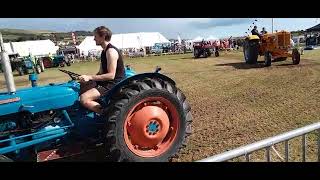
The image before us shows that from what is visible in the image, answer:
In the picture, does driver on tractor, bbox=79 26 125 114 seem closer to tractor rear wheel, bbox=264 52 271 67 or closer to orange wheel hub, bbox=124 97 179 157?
orange wheel hub, bbox=124 97 179 157

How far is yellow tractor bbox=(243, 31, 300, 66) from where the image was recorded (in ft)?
46.0

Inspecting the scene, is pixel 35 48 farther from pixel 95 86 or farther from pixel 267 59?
pixel 95 86

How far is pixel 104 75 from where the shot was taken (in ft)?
14.5

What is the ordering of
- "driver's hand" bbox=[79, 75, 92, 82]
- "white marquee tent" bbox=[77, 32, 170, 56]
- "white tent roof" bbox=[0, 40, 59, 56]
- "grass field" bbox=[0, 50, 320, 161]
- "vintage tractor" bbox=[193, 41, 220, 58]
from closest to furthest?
1. "driver's hand" bbox=[79, 75, 92, 82]
2. "grass field" bbox=[0, 50, 320, 161]
3. "vintage tractor" bbox=[193, 41, 220, 58]
4. "white tent roof" bbox=[0, 40, 59, 56]
5. "white marquee tent" bbox=[77, 32, 170, 56]

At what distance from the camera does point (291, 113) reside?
6.59 m

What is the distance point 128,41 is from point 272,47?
31949 mm

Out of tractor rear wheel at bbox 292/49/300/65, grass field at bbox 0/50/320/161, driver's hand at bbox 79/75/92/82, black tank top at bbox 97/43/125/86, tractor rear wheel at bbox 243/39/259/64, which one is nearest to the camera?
driver's hand at bbox 79/75/92/82

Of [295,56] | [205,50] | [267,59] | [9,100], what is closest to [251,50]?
[267,59]

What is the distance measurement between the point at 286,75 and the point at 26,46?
36.2 m

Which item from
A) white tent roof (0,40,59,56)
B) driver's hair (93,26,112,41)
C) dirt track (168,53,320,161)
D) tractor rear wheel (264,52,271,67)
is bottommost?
dirt track (168,53,320,161)

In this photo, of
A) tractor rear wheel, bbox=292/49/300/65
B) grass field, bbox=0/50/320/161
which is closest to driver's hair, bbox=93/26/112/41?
grass field, bbox=0/50/320/161
